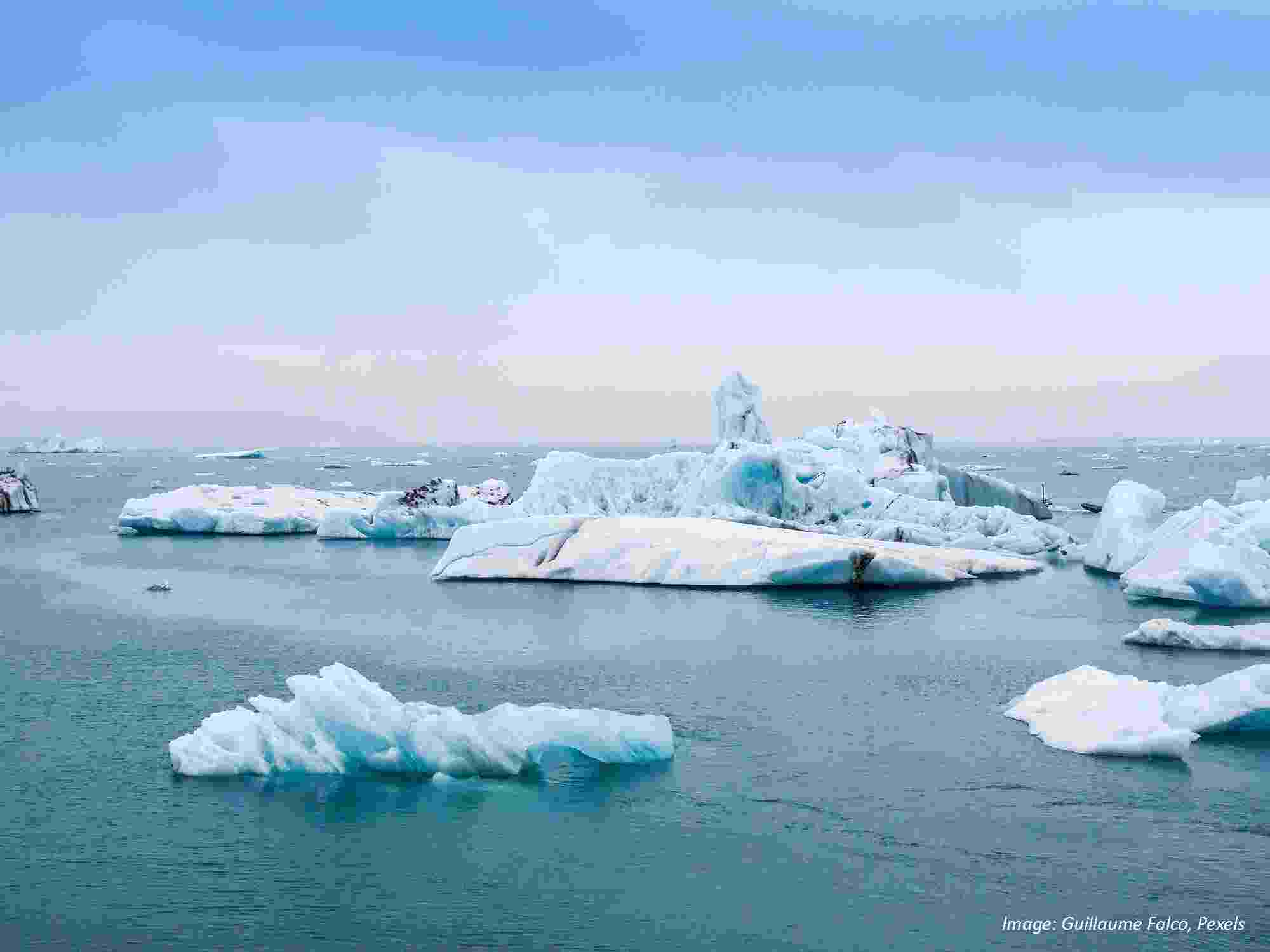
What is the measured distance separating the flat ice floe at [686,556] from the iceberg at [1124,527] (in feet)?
6.94

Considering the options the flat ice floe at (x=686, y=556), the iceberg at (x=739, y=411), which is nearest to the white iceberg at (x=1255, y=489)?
the flat ice floe at (x=686, y=556)

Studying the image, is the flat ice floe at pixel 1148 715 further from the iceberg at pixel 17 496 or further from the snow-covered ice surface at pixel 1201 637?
the iceberg at pixel 17 496

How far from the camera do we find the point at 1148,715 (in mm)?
10922

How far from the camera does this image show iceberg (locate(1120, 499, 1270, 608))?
19.5 meters

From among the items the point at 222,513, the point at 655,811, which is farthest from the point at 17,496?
the point at 655,811

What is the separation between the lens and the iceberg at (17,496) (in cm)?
5025

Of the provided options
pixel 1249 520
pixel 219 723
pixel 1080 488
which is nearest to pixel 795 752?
pixel 219 723

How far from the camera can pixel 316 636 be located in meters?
18.5

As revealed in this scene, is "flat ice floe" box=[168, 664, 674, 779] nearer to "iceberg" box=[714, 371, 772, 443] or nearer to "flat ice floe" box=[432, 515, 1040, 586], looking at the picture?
"flat ice floe" box=[432, 515, 1040, 586]

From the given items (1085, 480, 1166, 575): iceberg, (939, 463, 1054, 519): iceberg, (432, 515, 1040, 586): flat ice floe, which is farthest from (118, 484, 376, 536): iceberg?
(1085, 480, 1166, 575): iceberg

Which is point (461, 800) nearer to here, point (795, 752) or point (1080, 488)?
point (795, 752)

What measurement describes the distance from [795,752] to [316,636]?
1001cm

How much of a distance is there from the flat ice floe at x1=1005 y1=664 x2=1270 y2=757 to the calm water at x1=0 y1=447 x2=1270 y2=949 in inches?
9.8

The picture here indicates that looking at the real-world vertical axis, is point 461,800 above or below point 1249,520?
below
